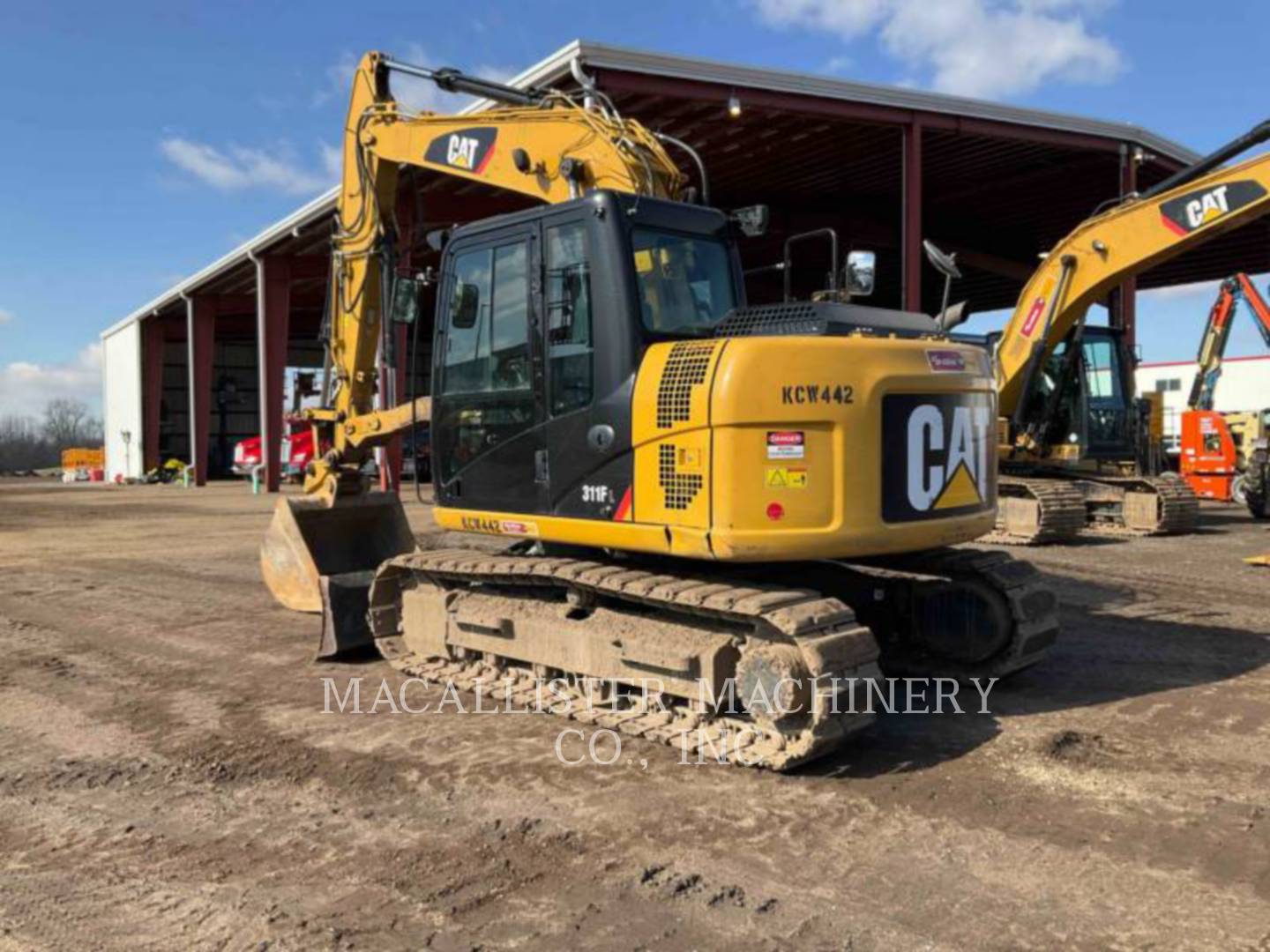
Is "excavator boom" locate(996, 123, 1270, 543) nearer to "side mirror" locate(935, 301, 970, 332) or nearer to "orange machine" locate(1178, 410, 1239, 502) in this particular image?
"orange machine" locate(1178, 410, 1239, 502)

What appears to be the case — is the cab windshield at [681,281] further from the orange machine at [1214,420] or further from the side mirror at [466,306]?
the orange machine at [1214,420]

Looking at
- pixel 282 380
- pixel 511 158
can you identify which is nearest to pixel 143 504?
pixel 282 380

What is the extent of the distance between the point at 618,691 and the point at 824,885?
2.16 metres

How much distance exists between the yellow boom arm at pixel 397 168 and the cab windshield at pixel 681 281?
0.69 meters

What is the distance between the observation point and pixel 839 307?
17.4 ft

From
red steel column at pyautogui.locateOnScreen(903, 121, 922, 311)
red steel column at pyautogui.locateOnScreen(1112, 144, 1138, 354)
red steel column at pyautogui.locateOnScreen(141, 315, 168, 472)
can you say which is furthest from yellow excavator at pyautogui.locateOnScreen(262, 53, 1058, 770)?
red steel column at pyautogui.locateOnScreen(141, 315, 168, 472)

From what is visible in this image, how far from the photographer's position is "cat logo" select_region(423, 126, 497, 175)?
7220mm

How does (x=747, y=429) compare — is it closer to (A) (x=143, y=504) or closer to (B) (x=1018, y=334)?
(B) (x=1018, y=334)

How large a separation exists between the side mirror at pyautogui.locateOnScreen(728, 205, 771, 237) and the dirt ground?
9.57 ft

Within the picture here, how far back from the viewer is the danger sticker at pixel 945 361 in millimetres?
5277

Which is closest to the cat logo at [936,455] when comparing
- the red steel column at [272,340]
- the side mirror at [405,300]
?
the side mirror at [405,300]

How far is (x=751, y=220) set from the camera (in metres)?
6.00

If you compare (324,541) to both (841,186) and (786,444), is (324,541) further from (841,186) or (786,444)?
(841,186)

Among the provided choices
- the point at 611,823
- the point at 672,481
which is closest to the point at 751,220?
the point at 672,481
